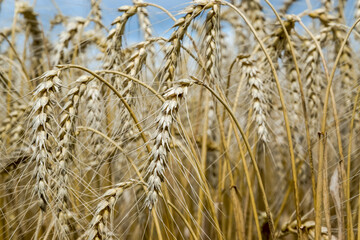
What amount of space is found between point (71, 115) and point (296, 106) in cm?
91

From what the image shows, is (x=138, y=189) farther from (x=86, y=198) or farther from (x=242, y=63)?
(x=242, y=63)

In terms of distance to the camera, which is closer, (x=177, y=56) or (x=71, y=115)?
(x=71, y=115)

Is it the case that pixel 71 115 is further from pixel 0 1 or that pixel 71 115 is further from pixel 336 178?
pixel 0 1

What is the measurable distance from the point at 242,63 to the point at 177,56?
322 mm

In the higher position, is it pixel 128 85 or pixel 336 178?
pixel 128 85

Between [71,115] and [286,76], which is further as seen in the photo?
[286,76]

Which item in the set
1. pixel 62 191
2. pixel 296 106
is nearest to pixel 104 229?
pixel 62 191

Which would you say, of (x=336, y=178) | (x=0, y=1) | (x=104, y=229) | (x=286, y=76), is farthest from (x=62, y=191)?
(x=0, y=1)

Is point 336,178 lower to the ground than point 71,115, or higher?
lower

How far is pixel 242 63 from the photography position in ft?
4.98

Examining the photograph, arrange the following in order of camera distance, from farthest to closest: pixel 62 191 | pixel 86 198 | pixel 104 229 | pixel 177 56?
1. pixel 86 198
2. pixel 177 56
3. pixel 62 191
4. pixel 104 229

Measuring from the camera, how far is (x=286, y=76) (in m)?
1.90

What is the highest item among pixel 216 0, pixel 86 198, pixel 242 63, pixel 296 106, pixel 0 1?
pixel 0 1

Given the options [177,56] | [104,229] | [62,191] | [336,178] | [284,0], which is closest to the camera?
[104,229]
